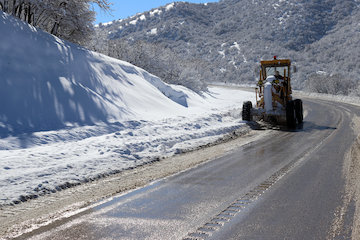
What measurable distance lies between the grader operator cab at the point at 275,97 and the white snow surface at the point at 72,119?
157 centimetres

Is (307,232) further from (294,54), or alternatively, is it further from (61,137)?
(294,54)

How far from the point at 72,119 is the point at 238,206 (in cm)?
835

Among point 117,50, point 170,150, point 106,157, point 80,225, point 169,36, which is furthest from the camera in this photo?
point 169,36

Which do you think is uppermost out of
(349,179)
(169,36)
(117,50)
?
(169,36)

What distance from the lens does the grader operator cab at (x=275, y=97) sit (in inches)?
588

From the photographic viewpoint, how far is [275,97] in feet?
51.2

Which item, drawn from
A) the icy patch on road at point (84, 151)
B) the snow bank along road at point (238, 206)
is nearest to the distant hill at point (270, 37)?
the icy patch on road at point (84, 151)

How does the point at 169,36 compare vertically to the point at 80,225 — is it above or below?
above

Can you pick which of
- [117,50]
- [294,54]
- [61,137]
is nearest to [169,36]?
[294,54]

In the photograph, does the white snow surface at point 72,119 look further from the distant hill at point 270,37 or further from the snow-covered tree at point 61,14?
the distant hill at point 270,37

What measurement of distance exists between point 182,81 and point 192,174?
27011mm

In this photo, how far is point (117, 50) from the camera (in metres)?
33.3

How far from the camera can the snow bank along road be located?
14.1ft

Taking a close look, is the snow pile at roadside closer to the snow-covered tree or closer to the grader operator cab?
the snow-covered tree
